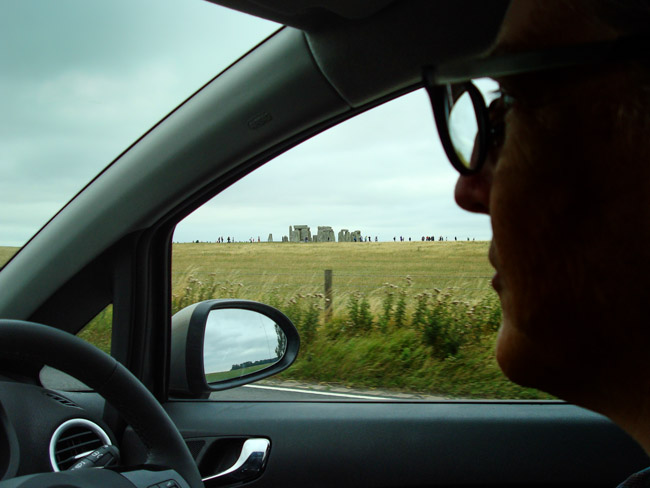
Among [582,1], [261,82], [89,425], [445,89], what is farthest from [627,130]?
[89,425]

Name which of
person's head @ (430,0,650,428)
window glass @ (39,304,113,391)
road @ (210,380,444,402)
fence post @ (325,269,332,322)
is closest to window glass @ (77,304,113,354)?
window glass @ (39,304,113,391)

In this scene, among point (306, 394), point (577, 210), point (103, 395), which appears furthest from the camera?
point (306, 394)

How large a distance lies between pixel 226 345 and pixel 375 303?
0.76 meters

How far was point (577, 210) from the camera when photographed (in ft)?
3.35

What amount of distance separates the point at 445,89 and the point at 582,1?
1.65ft

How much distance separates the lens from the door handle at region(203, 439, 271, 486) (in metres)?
2.56

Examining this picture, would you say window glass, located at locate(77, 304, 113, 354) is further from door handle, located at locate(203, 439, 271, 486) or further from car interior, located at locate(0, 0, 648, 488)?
door handle, located at locate(203, 439, 271, 486)

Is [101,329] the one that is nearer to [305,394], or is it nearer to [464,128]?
[305,394]

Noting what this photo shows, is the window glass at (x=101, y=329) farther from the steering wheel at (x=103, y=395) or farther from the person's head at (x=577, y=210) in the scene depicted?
the person's head at (x=577, y=210)

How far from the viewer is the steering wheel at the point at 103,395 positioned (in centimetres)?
152

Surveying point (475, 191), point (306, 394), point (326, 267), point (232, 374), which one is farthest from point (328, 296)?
point (475, 191)

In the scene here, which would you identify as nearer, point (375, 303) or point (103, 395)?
point (103, 395)

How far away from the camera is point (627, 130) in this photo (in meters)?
0.97

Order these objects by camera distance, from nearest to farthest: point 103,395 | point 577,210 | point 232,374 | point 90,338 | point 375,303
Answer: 1. point 577,210
2. point 103,395
3. point 90,338
4. point 232,374
5. point 375,303
